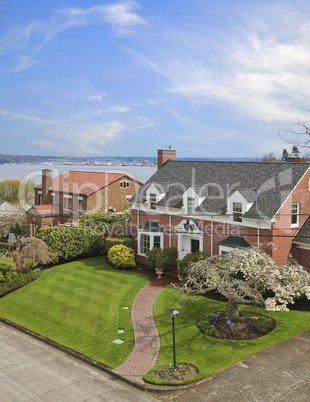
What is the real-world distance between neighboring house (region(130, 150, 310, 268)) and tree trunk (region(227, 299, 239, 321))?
5109 mm

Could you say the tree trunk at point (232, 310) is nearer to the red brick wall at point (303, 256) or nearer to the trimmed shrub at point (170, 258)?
the red brick wall at point (303, 256)

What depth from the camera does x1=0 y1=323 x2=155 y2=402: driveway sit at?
15.7 meters

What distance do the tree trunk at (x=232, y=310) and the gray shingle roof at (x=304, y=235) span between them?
26.9ft

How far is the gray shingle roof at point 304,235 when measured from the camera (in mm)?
25516

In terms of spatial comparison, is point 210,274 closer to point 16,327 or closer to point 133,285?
point 133,285

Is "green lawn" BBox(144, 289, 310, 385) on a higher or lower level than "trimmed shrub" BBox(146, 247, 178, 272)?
lower

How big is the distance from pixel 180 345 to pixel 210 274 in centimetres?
396

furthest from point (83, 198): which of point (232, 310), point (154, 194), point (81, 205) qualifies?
point (232, 310)

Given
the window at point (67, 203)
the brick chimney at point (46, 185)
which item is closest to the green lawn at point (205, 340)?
the window at point (67, 203)

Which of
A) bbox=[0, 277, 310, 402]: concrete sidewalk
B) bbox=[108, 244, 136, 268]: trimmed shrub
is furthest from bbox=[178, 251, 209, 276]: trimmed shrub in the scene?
bbox=[0, 277, 310, 402]: concrete sidewalk

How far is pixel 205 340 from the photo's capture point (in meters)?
19.3

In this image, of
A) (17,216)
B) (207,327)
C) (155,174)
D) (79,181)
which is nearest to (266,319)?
(207,327)

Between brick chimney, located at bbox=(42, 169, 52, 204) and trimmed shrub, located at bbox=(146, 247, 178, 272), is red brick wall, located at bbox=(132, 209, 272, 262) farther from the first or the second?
brick chimney, located at bbox=(42, 169, 52, 204)

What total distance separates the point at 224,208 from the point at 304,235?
19.4ft
